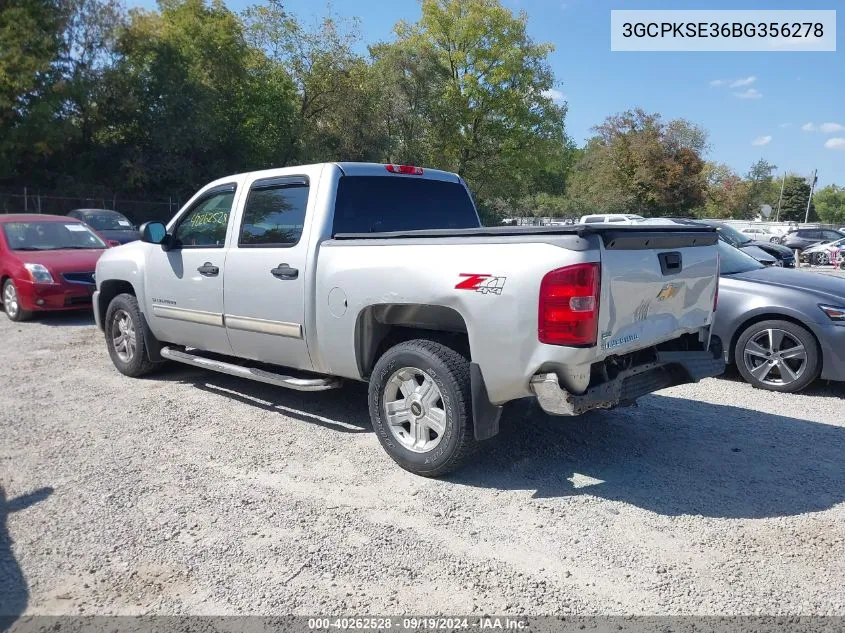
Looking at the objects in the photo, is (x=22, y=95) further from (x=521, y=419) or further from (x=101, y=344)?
(x=521, y=419)

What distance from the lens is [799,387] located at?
620cm

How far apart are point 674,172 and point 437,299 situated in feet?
135

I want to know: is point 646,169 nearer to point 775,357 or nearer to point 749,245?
point 749,245

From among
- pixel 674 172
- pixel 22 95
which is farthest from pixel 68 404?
pixel 674 172

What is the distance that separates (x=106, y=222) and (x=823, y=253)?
1020 inches

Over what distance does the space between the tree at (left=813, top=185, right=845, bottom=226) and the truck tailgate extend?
10729 centimetres

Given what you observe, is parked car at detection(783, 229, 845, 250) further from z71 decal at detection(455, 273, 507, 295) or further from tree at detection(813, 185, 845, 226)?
tree at detection(813, 185, 845, 226)

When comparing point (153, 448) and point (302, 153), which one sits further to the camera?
point (302, 153)

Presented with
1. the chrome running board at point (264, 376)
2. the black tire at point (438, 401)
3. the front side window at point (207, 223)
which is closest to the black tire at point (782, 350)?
the black tire at point (438, 401)

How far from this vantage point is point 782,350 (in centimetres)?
633

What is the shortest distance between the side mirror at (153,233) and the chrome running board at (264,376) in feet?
3.42

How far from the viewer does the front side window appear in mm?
5656

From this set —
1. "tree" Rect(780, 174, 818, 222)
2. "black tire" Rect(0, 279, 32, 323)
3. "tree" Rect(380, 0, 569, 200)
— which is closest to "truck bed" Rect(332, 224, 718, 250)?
"black tire" Rect(0, 279, 32, 323)

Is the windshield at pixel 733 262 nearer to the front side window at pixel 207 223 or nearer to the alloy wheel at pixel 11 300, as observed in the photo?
the front side window at pixel 207 223
